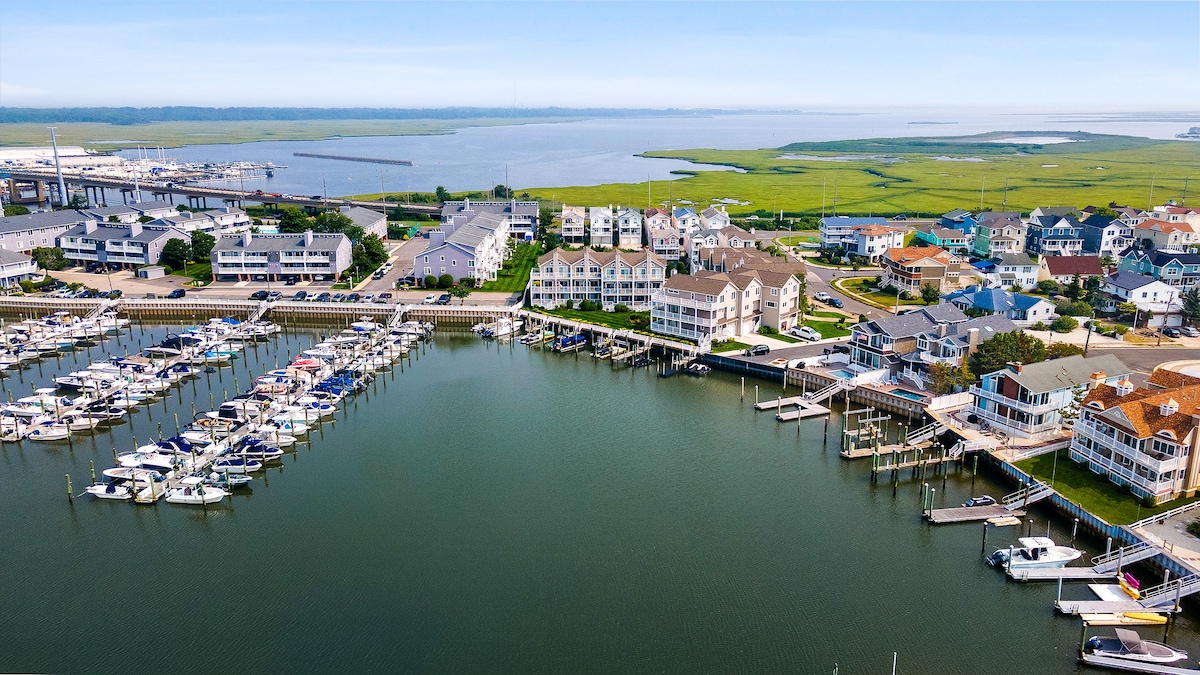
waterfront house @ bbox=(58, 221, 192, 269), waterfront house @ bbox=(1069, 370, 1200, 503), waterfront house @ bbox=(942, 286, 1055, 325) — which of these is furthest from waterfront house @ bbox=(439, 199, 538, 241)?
waterfront house @ bbox=(1069, 370, 1200, 503)

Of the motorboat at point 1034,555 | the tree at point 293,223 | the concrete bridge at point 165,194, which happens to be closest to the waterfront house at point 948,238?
the motorboat at point 1034,555

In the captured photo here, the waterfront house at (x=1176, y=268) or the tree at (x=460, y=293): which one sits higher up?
the waterfront house at (x=1176, y=268)

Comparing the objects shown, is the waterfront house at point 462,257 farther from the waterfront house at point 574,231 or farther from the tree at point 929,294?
the tree at point 929,294

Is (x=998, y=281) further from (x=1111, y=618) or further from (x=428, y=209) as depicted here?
(x=428, y=209)

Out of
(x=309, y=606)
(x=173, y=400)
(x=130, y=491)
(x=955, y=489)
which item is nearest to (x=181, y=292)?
(x=173, y=400)

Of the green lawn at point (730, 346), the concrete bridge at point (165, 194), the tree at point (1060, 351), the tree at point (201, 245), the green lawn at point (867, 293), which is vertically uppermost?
the concrete bridge at point (165, 194)

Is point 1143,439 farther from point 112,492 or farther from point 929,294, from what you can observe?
point 112,492
